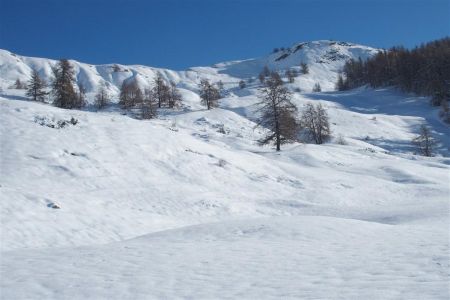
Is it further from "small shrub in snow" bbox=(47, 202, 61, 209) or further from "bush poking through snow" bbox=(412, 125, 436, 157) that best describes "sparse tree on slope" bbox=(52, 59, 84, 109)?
"bush poking through snow" bbox=(412, 125, 436, 157)

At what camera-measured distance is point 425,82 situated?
8656 centimetres

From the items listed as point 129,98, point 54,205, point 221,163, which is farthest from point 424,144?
point 54,205

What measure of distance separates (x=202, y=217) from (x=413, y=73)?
294 feet

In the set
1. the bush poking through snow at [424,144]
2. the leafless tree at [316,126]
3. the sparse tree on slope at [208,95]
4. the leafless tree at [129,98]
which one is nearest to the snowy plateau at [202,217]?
the bush poking through snow at [424,144]

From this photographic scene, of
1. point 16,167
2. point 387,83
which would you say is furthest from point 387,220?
point 387,83

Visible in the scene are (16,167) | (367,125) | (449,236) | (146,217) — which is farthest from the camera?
(367,125)

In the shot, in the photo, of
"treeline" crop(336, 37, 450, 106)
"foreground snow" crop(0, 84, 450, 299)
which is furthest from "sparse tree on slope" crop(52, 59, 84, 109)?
"treeline" crop(336, 37, 450, 106)

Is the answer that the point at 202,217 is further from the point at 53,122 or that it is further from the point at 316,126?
the point at 316,126

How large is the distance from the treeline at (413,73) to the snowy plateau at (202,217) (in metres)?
53.0

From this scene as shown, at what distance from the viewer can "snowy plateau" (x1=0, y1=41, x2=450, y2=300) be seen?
24.9 feet

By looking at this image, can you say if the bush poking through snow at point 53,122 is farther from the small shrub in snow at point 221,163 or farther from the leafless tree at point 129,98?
the leafless tree at point 129,98

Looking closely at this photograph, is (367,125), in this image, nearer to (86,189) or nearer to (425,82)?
(425,82)

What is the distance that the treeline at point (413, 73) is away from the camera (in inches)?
3275

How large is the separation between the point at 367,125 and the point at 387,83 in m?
46.4
